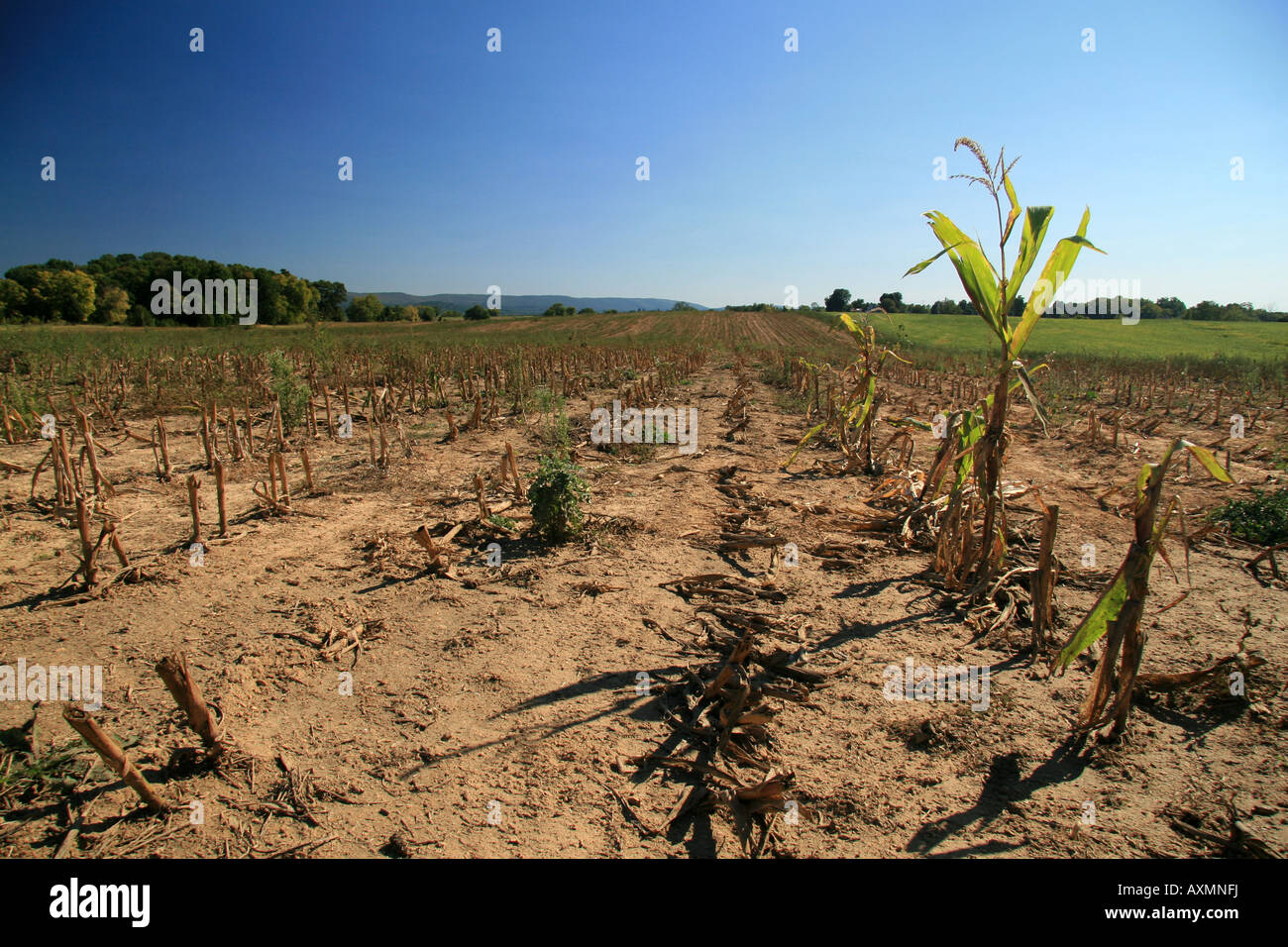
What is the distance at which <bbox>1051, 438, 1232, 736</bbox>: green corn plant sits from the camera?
8.14ft

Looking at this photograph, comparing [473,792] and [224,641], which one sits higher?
[224,641]

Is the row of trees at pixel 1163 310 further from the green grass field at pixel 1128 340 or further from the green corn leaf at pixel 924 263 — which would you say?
the green corn leaf at pixel 924 263

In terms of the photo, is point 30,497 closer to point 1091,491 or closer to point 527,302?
point 1091,491

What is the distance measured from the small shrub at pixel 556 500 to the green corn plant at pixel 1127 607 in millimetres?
3735

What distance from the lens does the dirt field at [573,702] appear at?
2344mm

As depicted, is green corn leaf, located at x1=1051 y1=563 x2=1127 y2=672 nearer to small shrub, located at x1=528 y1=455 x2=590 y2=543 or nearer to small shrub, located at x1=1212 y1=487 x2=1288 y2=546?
small shrub, located at x1=528 y1=455 x2=590 y2=543

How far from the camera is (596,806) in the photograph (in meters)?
2.50

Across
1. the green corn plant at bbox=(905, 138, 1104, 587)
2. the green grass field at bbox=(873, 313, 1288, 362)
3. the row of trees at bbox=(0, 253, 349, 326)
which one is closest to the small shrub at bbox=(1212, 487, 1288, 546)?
the green corn plant at bbox=(905, 138, 1104, 587)

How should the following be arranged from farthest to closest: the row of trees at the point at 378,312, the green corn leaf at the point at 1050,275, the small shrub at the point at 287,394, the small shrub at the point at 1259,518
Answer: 1. the row of trees at the point at 378,312
2. the small shrub at the point at 287,394
3. the small shrub at the point at 1259,518
4. the green corn leaf at the point at 1050,275

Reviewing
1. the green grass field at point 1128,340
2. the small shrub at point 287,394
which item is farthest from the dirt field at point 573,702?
the green grass field at point 1128,340

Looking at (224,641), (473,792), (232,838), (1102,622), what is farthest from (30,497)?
(1102,622)

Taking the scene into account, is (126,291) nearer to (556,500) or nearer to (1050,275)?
(556,500)

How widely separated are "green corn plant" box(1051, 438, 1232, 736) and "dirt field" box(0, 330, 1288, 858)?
30 centimetres

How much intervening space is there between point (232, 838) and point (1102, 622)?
12.7 feet
